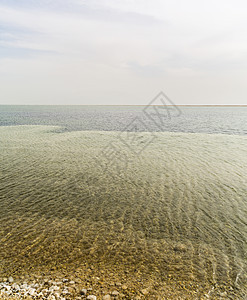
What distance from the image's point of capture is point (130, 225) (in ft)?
33.0

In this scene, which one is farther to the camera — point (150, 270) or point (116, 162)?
point (116, 162)

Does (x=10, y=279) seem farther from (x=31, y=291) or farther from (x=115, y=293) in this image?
(x=115, y=293)

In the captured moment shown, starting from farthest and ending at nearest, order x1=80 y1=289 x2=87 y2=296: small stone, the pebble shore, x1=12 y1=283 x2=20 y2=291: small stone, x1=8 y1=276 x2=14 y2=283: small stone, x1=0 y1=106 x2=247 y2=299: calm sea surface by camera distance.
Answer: x1=0 y1=106 x2=247 y2=299: calm sea surface < x1=8 y1=276 x2=14 y2=283: small stone < x1=12 y1=283 x2=20 y2=291: small stone < x1=80 y1=289 x2=87 y2=296: small stone < the pebble shore

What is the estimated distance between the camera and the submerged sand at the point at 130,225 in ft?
22.4

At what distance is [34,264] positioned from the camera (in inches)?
284

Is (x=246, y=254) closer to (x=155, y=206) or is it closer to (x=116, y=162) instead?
(x=155, y=206)

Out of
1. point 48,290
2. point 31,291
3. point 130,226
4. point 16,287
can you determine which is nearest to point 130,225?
point 130,226

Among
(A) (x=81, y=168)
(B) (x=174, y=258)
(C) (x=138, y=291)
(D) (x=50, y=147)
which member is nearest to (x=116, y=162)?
(A) (x=81, y=168)

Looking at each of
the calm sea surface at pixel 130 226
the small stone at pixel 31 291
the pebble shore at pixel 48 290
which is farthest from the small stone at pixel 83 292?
the small stone at pixel 31 291

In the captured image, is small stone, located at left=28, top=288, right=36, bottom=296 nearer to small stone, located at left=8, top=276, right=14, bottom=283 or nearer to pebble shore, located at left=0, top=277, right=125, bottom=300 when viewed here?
pebble shore, located at left=0, top=277, right=125, bottom=300

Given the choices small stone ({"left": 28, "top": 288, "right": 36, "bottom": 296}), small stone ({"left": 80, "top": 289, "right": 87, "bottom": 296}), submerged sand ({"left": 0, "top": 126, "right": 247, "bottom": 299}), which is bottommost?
submerged sand ({"left": 0, "top": 126, "right": 247, "bottom": 299})

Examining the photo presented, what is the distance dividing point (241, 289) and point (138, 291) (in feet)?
11.1

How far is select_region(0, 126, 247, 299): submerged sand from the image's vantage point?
6836 millimetres

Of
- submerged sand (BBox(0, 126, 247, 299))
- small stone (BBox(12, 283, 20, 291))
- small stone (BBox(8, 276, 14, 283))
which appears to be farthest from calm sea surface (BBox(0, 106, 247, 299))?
small stone (BBox(12, 283, 20, 291))
